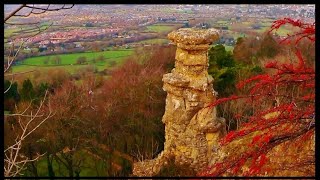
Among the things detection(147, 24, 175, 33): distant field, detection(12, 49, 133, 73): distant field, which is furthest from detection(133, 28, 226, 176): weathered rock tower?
detection(12, 49, 133, 73): distant field

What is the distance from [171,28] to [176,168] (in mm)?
3848

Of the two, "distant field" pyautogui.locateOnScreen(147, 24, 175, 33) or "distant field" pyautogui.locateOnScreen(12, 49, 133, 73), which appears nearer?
"distant field" pyautogui.locateOnScreen(147, 24, 175, 33)

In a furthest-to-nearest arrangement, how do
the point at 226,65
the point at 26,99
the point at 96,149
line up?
the point at 226,65 → the point at 26,99 → the point at 96,149

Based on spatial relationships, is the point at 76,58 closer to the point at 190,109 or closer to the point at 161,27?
the point at 161,27

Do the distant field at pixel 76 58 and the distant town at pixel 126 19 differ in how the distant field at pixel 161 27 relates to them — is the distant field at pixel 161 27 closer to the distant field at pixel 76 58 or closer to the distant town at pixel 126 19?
the distant town at pixel 126 19

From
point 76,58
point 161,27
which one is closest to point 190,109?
point 161,27

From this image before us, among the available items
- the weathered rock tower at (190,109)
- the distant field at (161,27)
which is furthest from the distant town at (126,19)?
the weathered rock tower at (190,109)

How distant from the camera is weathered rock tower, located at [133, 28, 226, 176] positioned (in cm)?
1096

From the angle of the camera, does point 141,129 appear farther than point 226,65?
No

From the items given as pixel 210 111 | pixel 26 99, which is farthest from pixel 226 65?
pixel 26 99

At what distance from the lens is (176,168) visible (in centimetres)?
1170

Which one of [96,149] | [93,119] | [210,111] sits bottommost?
[96,149]

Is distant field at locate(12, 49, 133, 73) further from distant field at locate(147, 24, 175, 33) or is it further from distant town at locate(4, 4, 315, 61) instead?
distant field at locate(147, 24, 175, 33)
